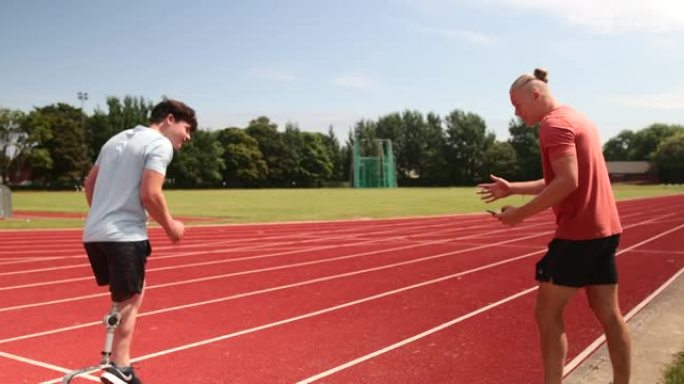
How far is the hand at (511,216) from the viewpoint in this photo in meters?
3.23

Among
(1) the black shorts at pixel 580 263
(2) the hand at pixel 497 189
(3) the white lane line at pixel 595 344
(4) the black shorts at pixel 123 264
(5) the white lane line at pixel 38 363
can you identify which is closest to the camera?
(1) the black shorts at pixel 580 263

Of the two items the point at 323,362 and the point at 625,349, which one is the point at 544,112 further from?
the point at 323,362

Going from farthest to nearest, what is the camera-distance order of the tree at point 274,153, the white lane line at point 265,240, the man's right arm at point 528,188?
the tree at point 274,153
the white lane line at point 265,240
the man's right arm at point 528,188

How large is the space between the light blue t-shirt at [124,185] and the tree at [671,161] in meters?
102

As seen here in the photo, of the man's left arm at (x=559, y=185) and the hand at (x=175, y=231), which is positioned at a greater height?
the man's left arm at (x=559, y=185)

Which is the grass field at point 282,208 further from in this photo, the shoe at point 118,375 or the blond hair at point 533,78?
the blond hair at point 533,78

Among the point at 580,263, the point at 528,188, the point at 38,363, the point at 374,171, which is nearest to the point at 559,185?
the point at 580,263

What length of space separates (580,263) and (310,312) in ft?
12.2

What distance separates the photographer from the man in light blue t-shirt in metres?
3.42

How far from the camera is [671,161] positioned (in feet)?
303

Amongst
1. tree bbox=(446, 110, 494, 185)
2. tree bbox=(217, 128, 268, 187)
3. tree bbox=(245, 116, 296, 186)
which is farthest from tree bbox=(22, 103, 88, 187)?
tree bbox=(446, 110, 494, 185)

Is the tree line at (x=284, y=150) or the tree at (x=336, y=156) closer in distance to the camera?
the tree line at (x=284, y=150)

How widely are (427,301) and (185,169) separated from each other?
8242cm

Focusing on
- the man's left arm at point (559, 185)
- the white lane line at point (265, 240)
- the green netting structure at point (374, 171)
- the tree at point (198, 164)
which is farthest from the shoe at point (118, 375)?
the green netting structure at point (374, 171)
